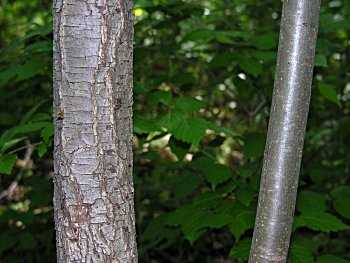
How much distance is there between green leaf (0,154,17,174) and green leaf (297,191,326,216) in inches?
50.5

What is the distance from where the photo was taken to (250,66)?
262 cm

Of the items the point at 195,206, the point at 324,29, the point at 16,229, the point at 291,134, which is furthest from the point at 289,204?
the point at 16,229

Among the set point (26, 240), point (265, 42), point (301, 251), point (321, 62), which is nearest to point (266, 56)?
point (265, 42)

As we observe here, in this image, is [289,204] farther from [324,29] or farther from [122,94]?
[324,29]

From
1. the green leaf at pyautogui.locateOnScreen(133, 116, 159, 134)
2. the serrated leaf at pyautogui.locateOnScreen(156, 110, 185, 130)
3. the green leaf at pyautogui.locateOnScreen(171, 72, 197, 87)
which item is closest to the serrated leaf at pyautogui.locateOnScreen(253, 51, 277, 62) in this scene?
the green leaf at pyautogui.locateOnScreen(171, 72, 197, 87)

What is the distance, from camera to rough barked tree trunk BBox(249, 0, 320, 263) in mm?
1255

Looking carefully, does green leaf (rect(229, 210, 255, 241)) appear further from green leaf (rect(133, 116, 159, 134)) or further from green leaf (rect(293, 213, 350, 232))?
green leaf (rect(133, 116, 159, 134))

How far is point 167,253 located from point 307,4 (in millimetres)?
3335

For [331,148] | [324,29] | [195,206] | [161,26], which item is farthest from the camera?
[331,148]

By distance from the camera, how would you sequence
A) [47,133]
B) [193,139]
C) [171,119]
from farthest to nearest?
[171,119], [193,139], [47,133]

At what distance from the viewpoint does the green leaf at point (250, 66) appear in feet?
8.55

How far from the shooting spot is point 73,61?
132 cm

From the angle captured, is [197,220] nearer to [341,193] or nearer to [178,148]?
[178,148]

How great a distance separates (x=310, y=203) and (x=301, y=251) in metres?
0.40
